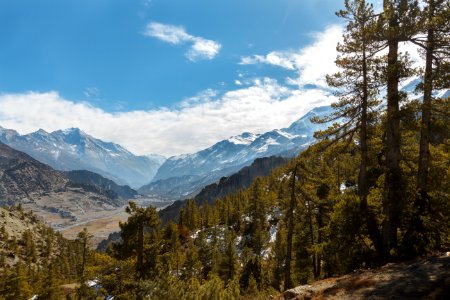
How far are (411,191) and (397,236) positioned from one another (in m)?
2.78

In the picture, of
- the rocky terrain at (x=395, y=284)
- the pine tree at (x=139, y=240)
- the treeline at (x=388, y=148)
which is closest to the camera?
the rocky terrain at (x=395, y=284)

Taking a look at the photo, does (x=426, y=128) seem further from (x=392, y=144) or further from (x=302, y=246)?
(x=302, y=246)

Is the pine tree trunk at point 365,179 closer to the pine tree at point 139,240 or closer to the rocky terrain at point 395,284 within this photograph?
the rocky terrain at point 395,284

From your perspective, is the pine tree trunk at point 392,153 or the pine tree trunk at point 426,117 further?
the pine tree trunk at point 426,117

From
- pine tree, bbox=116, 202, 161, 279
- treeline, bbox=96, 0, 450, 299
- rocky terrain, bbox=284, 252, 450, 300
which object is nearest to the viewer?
rocky terrain, bbox=284, 252, 450, 300

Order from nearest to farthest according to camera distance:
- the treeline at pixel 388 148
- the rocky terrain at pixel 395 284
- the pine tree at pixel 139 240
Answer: the rocky terrain at pixel 395 284 → the treeline at pixel 388 148 → the pine tree at pixel 139 240

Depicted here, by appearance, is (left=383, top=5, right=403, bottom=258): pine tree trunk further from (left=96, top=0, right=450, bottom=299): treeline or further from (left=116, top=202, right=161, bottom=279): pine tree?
(left=116, top=202, right=161, bottom=279): pine tree

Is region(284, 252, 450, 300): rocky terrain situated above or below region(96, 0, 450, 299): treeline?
below

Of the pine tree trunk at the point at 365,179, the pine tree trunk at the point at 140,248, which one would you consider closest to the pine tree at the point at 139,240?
the pine tree trunk at the point at 140,248

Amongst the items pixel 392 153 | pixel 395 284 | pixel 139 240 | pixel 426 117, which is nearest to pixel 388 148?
pixel 392 153

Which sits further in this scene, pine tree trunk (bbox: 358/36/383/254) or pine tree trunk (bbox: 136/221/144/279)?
pine tree trunk (bbox: 136/221/144/279)

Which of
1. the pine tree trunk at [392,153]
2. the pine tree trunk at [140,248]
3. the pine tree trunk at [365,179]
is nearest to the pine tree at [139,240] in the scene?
the pine tree trunk at [140,248]

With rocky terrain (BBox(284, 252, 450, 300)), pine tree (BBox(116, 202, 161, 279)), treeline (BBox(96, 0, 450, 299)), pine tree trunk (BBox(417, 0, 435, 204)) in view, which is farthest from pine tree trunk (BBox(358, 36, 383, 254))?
pine tree (BBox(116, 202, 161, 279))

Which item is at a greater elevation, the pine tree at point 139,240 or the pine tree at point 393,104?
the pine tree at point 393,104
